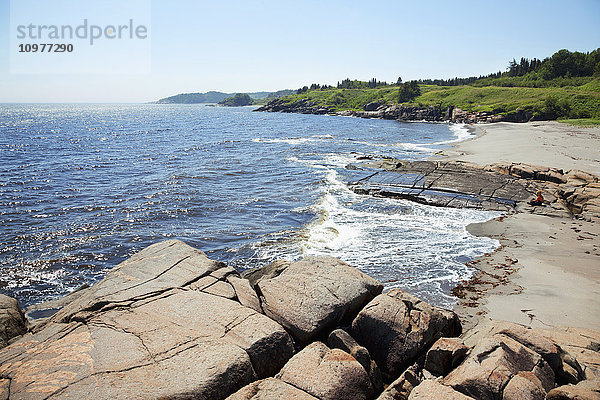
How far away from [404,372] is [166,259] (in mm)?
8018

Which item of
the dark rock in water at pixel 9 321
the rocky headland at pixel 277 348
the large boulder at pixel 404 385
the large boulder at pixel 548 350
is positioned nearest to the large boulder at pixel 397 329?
the rocky headland at pixel 277 348

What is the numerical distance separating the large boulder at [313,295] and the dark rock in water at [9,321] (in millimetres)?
6659

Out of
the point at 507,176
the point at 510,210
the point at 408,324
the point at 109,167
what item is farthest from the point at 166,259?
the point at 109,167

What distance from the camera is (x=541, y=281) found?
1382 cm

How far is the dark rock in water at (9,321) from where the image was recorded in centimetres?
903

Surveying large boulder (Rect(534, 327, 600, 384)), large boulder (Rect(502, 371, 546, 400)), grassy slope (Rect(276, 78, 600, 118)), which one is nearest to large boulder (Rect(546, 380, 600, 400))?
large boulder (Rect(502, 371, 546, 400))

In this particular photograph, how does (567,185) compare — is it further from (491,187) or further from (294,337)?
(294,337)

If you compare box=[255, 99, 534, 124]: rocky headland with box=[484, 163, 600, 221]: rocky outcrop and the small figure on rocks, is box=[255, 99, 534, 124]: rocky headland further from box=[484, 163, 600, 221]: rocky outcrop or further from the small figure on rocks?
the small figure on rocks

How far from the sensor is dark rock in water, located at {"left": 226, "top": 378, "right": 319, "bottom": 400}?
20.5ft

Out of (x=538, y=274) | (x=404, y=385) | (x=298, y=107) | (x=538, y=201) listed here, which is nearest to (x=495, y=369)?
(x=404, y=385)

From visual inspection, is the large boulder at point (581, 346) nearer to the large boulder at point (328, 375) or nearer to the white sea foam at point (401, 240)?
the white sea foam at point (401, 240)

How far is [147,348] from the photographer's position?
7109 millimetres

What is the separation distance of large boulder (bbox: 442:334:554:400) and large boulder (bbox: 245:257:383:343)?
9.76ft

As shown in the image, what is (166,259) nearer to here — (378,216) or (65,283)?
(65,283)
